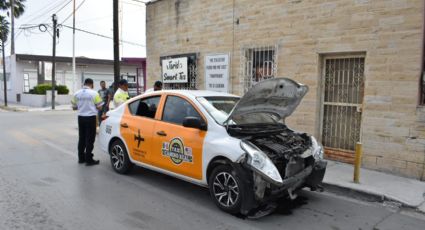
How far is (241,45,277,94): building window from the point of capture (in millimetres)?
8656

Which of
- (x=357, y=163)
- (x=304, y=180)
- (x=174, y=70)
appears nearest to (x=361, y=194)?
(x=357, y=163)

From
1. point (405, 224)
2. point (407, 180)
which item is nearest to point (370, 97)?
point (407, 180)

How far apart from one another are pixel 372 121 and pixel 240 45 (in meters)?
3.98

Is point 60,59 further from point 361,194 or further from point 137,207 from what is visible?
point 361,194

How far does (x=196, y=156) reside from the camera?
491cm

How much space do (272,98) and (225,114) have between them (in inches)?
28.4

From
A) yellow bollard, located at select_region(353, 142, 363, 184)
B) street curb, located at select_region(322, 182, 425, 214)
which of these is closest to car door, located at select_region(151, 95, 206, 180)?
street curb, located at select_region(322, 182, 425, 214)

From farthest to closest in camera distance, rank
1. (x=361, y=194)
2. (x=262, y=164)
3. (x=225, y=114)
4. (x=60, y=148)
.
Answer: (x=60, y=148) → (x=361, y=194) → (x=225, y=114) → (x=262, y=164)

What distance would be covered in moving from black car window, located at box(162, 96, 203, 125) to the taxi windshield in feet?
0.67

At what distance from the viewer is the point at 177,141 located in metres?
5.19

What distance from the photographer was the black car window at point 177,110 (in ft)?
17.5

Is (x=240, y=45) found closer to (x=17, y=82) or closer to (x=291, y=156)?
(x=291, y=156)

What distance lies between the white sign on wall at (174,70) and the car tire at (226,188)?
6.76 m

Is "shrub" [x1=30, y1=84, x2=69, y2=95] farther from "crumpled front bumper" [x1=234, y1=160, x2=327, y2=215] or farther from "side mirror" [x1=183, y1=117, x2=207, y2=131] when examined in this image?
"crumpled front bumper" [x1=234, y1=160, x2=327, y2=215]
